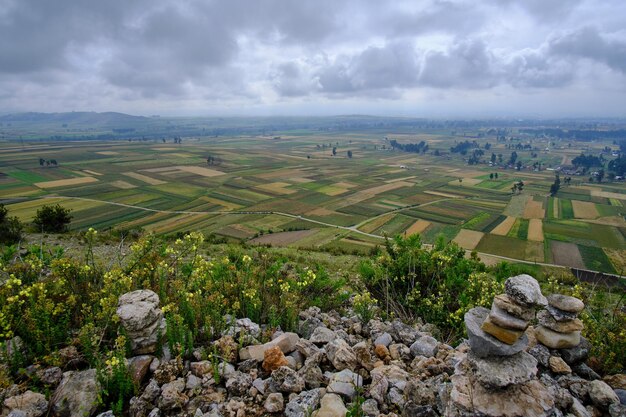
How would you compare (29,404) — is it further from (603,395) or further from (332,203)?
(332,203)

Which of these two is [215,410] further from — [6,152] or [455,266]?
[6,152]

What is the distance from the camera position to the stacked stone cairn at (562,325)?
22.4 feet

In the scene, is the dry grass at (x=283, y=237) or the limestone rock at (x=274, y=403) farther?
the dry grass at (x=283, y=237)

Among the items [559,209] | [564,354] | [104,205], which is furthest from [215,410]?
[559,209]

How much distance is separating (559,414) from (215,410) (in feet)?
17.5

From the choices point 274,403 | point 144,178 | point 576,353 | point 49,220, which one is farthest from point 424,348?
point 144,178

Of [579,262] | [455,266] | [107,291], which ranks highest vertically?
[107,291]

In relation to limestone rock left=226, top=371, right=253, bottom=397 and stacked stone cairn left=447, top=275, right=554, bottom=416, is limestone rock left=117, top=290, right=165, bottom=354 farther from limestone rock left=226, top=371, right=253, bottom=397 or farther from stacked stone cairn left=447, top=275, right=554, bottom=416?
stacked stone cairn left=447, top=275, right=554, bottom=416

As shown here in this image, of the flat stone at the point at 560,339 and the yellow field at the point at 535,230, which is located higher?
the flat stone at the point at 560,339

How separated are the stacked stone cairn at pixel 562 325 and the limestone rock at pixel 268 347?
531cm

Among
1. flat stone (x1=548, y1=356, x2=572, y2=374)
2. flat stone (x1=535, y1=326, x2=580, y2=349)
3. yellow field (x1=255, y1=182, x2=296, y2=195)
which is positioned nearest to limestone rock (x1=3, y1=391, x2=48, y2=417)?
flat stone (x1=548, y1=356, x2=572, y2=374)

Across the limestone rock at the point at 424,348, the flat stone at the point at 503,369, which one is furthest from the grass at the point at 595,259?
the flat stone at the point at 503,369

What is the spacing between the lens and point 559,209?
7800cm

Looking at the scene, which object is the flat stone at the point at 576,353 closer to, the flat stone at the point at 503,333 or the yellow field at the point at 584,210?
the flat stone at the point at 503,333
